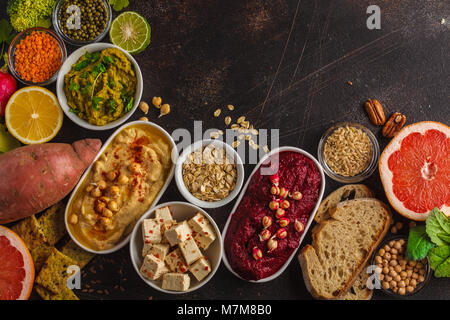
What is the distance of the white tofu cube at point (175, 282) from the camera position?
2509 millimetres

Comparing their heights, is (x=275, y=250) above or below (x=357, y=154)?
below

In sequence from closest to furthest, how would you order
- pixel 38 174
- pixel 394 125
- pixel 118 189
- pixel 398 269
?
pixel 38 174 → pixel 118 189 → pixel 398 269 → pixel 394 125

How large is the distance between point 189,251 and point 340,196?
1195 mm

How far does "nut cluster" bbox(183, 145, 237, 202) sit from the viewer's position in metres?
2.65

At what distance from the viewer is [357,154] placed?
2.79m

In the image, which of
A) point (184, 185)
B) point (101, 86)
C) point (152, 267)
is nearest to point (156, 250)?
point (152, 267)

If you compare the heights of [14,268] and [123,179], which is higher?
[123,179]

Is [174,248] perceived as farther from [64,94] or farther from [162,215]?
[64,94]

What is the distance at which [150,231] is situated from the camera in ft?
8.27

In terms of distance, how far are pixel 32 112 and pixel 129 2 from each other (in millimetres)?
1101

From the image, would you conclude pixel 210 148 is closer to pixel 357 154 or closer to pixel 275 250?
pixel 275 250

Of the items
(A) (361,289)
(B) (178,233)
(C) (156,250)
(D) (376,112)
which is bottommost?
(A) (361,289)

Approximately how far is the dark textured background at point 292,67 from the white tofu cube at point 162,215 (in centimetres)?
24
